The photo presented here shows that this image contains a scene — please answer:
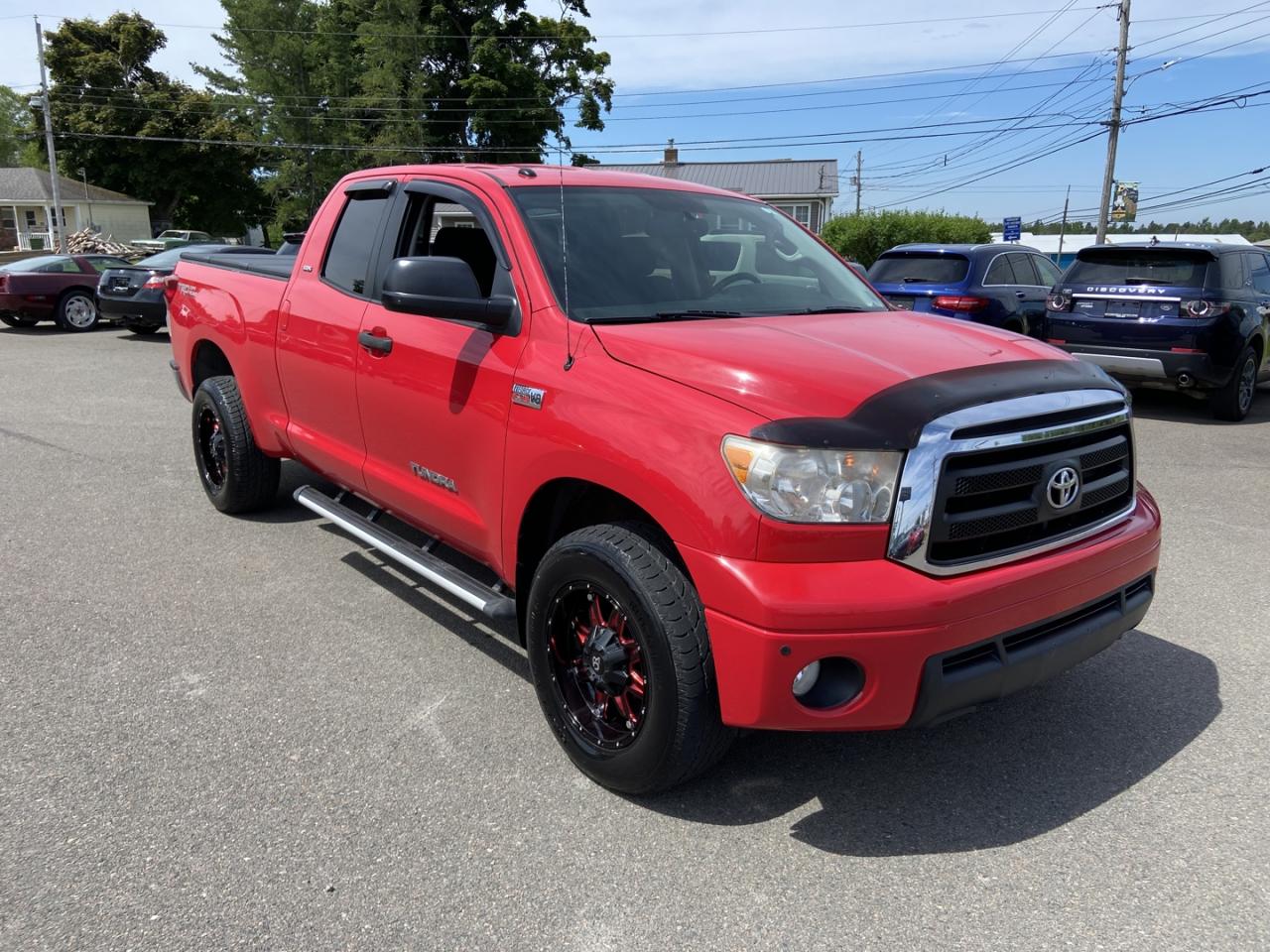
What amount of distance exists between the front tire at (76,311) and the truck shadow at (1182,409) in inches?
704

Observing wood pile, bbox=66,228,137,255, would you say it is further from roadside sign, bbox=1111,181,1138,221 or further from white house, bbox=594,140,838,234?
roadside sign, bbox=1111,181,1138,221

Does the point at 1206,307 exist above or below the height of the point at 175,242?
below

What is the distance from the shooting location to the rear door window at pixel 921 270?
10742 millimetres

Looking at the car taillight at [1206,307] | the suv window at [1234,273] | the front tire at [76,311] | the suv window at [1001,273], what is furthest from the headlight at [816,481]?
the front tire at [76,311]

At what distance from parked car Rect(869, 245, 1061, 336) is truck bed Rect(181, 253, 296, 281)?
22.6 ft

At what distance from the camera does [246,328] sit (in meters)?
5.24

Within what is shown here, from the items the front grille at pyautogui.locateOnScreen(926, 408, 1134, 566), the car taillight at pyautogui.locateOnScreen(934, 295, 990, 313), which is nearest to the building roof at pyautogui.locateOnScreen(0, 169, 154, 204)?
the car taillight at pyautogui.locateOnScreen(934, 295, 990, 313)

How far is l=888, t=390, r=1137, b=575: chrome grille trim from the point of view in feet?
8.35

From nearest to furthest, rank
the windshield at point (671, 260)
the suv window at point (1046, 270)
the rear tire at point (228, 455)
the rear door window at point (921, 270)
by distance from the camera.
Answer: the windshield at point (671, 260)
the rear tire at point (228, 455)
the rear door window at point (921, 270)
the suv window at point (1046, 270)

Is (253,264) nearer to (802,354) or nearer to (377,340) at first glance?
(377,340)

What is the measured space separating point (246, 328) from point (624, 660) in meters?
3.37

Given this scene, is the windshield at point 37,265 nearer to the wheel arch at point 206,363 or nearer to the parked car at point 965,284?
Result: the wheel arch at point 206,363

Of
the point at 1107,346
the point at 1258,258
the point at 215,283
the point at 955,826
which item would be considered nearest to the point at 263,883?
the point at 955,826

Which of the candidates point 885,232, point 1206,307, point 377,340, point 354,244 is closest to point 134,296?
point 354,244
